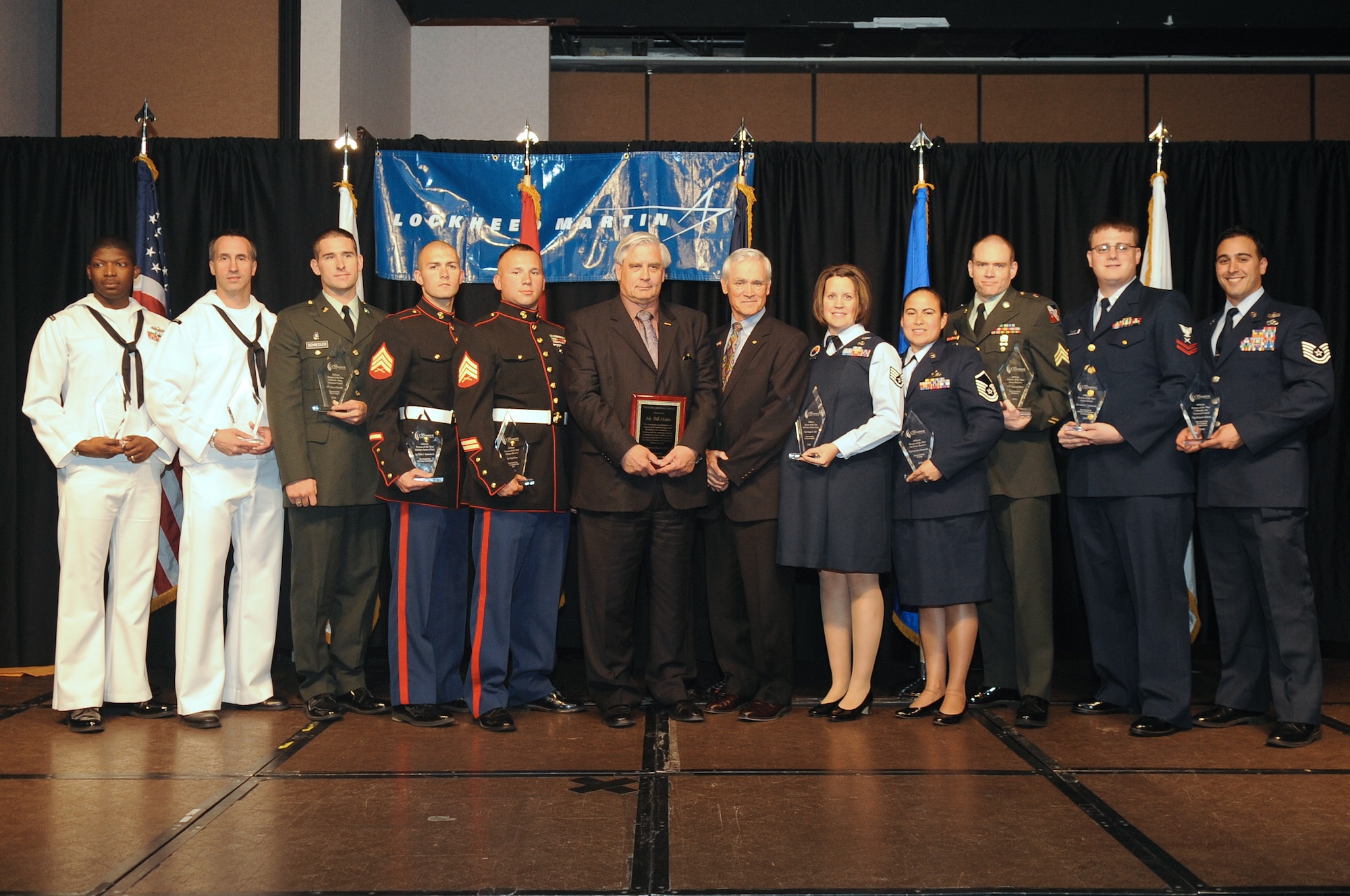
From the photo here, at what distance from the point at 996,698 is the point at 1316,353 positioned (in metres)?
1.72

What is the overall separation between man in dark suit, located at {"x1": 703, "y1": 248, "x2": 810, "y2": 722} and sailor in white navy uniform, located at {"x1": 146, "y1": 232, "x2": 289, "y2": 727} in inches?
68.5

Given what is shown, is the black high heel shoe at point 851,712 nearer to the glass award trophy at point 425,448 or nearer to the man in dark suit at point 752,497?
the man in dark suit at point 752,497

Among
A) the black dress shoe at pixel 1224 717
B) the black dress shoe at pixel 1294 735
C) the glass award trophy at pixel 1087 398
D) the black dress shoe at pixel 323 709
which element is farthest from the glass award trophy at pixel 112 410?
the black dress shoe at pixel 1294 735

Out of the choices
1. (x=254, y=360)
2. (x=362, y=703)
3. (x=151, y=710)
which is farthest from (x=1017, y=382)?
(x=151, y=710)

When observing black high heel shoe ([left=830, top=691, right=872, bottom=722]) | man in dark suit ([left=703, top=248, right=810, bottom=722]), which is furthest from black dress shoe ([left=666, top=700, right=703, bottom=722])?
black high heel shoe ([left=830, top=691, right=872, bottom=722])

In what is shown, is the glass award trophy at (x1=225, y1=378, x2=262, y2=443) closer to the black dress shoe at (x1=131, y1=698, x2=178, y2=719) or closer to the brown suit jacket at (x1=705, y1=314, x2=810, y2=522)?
the black dress shoe at (x1=131, y1=698, x2=178, y2=719)

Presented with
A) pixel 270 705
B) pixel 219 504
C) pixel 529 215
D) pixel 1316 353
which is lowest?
pixel 270 705

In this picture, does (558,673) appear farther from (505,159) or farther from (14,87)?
(14,87)

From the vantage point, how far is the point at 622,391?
3936 mm

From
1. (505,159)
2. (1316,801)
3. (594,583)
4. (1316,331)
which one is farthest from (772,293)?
(1316,801)

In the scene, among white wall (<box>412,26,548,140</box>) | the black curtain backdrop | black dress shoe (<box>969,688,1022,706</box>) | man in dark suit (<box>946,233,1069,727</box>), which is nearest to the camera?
man in dark suit (<box>946,233,1069,727</box>)

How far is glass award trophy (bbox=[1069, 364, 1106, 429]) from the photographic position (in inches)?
152

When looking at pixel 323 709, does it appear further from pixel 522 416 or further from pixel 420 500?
pixel 522 416

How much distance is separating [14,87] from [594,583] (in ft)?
13.3
